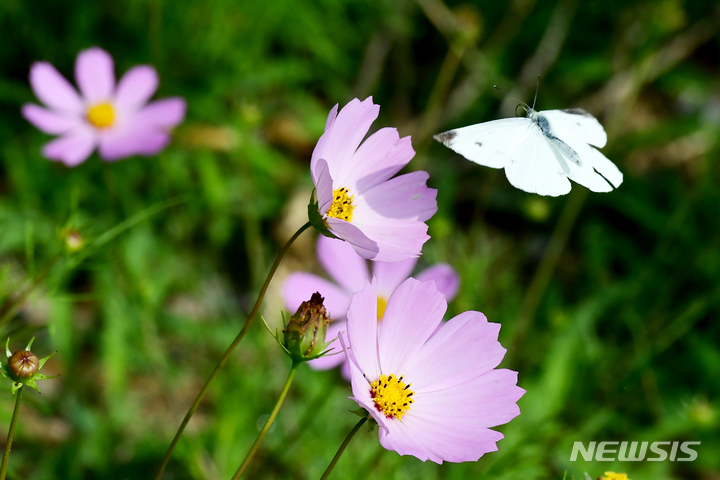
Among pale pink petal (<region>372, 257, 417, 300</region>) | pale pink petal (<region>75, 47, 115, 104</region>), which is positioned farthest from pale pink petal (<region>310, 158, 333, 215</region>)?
pale pink petal (<region>75, 47, 115, 104</region>)

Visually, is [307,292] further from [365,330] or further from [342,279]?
[365,330]

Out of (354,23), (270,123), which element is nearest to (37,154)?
(270,123)

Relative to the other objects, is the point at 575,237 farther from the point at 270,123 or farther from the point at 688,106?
the point at 270,123

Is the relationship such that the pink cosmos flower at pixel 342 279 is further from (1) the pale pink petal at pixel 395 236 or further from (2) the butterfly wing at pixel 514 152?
(2) the butterfly wing at pixel 514 152

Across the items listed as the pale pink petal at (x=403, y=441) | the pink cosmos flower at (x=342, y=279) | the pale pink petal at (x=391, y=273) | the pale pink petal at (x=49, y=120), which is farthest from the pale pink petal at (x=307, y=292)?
the pale pink petal at (x=49, y=120)

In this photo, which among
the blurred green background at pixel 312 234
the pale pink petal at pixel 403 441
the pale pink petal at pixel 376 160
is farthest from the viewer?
the blurred green background at pixel 312 234

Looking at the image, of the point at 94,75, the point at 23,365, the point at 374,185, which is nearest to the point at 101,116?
the point at 94,75
